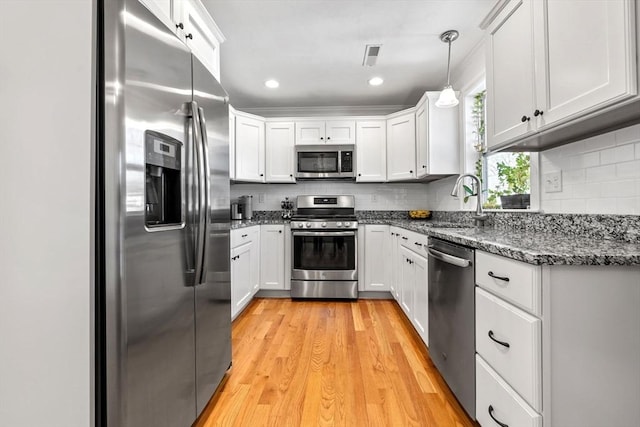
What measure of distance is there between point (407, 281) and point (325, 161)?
186cm

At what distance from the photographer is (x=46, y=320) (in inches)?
30.9

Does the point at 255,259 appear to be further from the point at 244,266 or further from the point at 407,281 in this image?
the point at 407,281

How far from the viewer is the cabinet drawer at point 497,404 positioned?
3.35ft

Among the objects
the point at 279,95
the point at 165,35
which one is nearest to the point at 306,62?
the point at 279,95

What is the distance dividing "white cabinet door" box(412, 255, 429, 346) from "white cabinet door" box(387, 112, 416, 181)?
4.86 ft

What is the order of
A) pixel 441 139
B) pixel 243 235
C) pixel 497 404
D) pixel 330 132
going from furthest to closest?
1. pixel 330 132
2. pixel 441 139
3. pixel 243 235
4. pixel 497 404

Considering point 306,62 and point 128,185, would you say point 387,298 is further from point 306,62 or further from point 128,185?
point 128,185

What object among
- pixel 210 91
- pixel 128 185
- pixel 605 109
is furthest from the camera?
pixel 210 91

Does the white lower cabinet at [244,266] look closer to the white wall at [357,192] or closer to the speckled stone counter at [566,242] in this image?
the white wall at [357,192]

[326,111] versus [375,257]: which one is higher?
[326,111]

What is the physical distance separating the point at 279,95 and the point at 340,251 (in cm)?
211

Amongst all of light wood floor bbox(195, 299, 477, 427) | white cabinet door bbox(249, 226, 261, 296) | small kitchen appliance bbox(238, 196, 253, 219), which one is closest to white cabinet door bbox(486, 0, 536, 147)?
light wood floor bbox(195, 299, 477, 427)

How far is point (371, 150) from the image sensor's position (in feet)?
12.5

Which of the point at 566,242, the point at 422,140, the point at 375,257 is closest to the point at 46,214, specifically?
the point at 566,242
